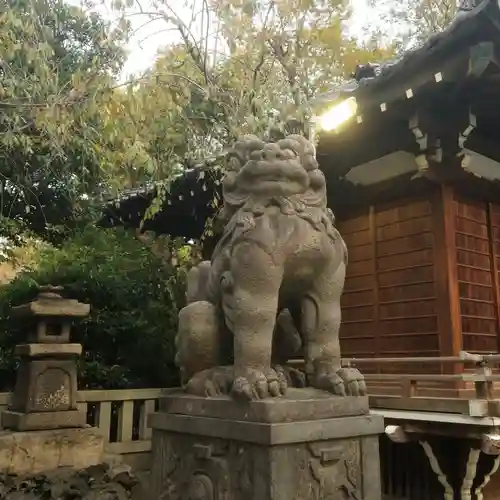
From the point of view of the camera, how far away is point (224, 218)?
3.65 metres

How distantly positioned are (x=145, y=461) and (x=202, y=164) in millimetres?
4192

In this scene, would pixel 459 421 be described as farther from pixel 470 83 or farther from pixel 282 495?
pixel 470 83

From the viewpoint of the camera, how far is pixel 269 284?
320 centimetres

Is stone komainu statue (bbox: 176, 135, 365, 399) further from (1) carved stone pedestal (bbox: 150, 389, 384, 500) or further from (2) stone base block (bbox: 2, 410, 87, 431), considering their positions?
(2) stone base block (bbox: 2, 410, 87, 431)

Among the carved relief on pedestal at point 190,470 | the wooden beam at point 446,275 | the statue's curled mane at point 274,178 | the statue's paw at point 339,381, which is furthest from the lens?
the wooden beam at point 446,275

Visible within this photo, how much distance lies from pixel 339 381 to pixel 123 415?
4626 millimetres

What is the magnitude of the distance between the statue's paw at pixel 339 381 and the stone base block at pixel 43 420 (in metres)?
3.91

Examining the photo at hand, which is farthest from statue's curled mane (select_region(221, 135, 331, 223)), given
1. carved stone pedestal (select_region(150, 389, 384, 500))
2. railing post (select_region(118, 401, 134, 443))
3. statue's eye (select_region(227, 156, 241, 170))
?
railing post (select_region(118, 401, 134, 443))

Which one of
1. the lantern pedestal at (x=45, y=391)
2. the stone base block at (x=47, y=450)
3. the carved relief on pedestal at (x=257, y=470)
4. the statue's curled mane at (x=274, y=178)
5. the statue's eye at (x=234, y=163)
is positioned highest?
the statue's eye at (x=234, y=163)

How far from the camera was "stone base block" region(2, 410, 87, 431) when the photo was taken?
19.8ft

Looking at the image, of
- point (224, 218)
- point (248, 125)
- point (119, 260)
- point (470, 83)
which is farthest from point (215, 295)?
point (119, 260)

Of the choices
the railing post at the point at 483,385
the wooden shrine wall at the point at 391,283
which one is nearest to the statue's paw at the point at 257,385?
the railing post at the point at 483,385

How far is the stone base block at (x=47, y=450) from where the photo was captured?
5.81 m

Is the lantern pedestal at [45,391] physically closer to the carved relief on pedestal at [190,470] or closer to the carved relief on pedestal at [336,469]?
the carved relief on pedestal at [190,470]
